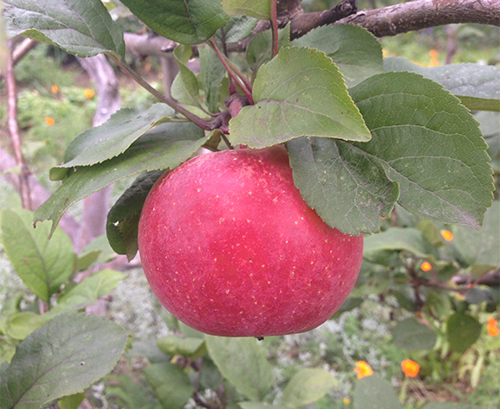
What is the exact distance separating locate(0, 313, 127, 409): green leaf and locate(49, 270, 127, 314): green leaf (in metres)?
0.10

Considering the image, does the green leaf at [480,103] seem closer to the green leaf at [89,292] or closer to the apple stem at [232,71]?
the apple stem at [232,71]

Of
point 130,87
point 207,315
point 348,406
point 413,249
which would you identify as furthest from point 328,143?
point 130,87

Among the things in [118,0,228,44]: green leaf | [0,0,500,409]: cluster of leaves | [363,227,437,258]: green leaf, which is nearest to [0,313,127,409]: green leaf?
[0,0,500,409]: cluster of leaves

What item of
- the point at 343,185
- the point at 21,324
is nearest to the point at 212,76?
Result: the point at 343,185

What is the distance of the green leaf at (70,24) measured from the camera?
0.43 m

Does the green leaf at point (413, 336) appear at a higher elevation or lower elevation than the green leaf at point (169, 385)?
lower

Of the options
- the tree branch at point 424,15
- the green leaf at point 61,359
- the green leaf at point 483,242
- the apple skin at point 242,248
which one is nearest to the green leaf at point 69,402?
the green leaf at point 61,359

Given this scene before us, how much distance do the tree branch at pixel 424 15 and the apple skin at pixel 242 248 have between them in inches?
8.8

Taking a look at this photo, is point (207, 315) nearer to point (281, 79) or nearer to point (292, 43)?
point (281, 79)

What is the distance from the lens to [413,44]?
4945 mm

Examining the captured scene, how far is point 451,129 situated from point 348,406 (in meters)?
1.46

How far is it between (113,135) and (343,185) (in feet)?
0.88

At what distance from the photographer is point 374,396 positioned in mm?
962

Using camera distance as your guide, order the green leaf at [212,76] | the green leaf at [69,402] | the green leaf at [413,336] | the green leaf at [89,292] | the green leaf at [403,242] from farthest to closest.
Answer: the green leaf at [413,336]
the green leaf at [403,242]
the green leaf at [89,292]
the green leaf at [69,402]
the green leaf at [212,76]
